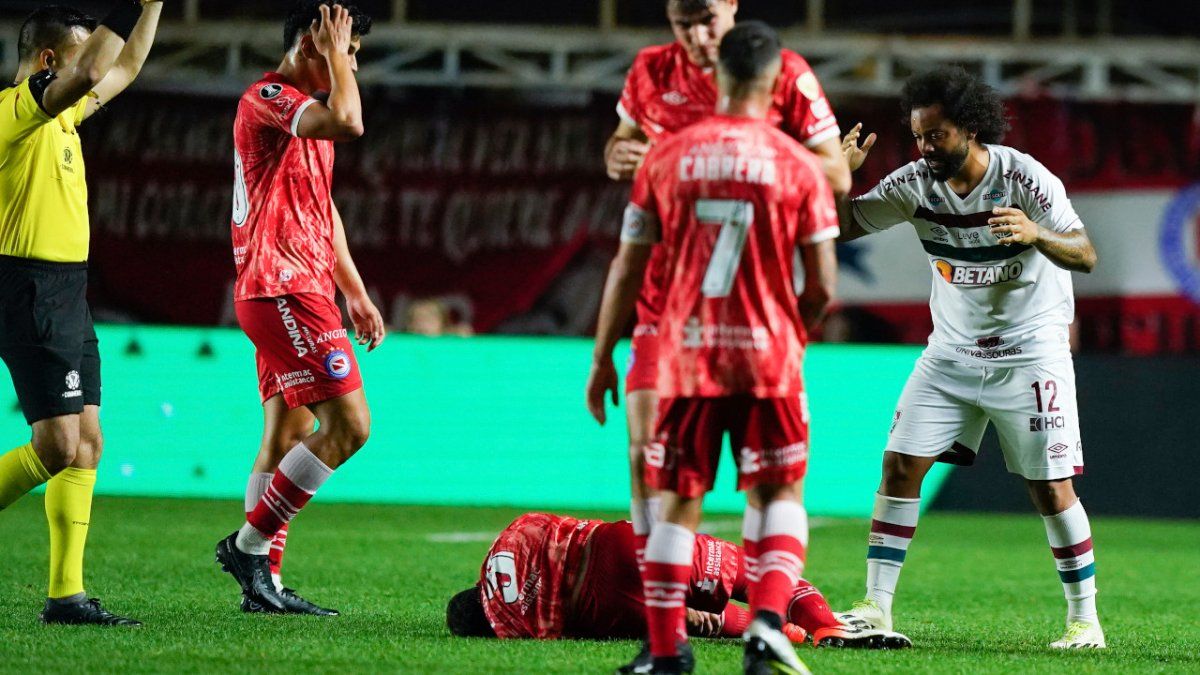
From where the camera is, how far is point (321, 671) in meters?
4.63

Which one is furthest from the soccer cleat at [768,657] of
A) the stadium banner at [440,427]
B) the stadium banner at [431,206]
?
the stadium banner at [431,206]

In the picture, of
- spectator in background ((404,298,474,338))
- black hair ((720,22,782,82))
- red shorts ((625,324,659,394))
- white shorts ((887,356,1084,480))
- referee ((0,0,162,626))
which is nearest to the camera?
black hair ((720,22,782,82))

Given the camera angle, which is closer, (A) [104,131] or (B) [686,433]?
(B) [686,433]

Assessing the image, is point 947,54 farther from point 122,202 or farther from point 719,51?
point 719,51

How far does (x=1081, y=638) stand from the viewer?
18.6 feet

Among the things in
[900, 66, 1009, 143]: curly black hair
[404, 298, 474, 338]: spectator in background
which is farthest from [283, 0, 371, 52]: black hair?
[404, 298, 474, 338]: spectator in background

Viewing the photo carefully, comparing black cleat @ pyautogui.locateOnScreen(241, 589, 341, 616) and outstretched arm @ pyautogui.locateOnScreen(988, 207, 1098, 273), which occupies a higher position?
outstretched arm @ pyautogui.locateOnScreen(988, 207, 1098, 273)

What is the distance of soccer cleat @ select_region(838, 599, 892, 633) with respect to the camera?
18.4 ft

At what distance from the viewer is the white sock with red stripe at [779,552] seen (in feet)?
14.6

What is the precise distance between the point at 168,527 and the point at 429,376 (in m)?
2.83

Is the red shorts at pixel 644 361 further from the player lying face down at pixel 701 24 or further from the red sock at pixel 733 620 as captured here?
the red sock at pixel 733 620

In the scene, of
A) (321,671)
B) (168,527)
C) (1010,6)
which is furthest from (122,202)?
(321,671)

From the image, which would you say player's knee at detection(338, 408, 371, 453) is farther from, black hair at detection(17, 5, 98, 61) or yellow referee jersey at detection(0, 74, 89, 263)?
black hair at detection(17, 5, 98, 61)

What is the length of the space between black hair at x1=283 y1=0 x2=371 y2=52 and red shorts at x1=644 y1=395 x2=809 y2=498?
93.9 inches
